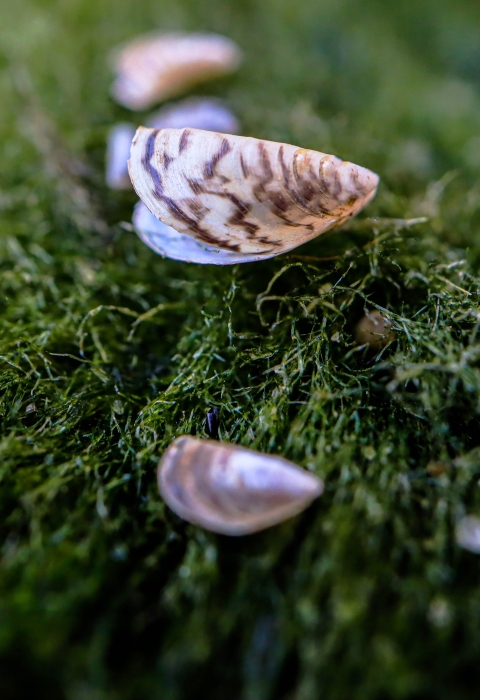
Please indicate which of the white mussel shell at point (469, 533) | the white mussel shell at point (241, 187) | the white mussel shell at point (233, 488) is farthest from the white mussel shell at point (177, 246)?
the white mussel shell at point (469, 533)

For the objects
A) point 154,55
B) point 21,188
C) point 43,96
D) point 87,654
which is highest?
point 154,55

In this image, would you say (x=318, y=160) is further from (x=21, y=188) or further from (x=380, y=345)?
(x=21, y=188)

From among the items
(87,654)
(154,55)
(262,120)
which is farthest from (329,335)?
(154,55)

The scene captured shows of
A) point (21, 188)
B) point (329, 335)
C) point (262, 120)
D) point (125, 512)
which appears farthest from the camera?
point (262, 120)

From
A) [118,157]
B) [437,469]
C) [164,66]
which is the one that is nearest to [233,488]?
[437,469]

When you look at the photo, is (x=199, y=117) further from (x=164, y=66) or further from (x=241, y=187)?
(x=241, y=187)

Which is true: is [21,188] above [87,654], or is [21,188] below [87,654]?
above

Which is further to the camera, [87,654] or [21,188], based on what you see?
[21,188]
